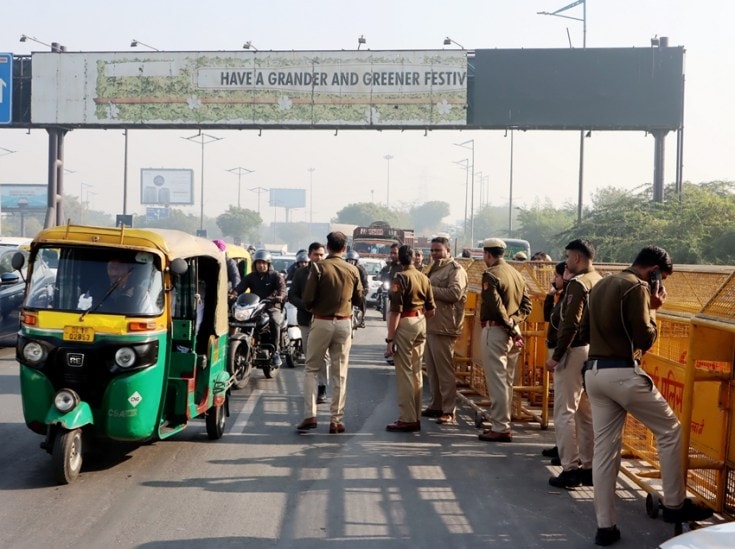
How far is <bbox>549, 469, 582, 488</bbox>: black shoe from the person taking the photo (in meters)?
7.88

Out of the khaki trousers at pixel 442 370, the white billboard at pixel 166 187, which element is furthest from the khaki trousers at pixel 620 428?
the white billboard at pixel 166 187

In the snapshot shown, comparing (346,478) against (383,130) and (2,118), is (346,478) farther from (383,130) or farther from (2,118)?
(2,118)

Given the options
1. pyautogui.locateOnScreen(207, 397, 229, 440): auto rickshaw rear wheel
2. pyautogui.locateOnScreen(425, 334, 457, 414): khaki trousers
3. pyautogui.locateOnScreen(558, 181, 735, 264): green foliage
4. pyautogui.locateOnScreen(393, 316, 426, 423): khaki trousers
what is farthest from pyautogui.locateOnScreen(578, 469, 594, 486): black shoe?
pyautogui.locateOnScreen(558, 181, 735, 264): green foliage

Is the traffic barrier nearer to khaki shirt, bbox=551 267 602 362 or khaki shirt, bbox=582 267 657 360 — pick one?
khaki shirt, bbox=582 267 657 360

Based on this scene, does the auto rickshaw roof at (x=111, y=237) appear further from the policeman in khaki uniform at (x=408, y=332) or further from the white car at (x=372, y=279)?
the white car at (x=372, y=279)

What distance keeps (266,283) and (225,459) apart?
5299 mm

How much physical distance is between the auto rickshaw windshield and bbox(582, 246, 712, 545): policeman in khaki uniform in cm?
349

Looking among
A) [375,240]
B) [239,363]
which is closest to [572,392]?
[239,363]

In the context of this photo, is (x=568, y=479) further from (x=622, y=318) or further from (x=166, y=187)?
(x=166, y=187)

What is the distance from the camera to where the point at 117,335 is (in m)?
7.67

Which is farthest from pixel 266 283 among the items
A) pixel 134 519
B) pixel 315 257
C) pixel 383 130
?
pixel 383 130

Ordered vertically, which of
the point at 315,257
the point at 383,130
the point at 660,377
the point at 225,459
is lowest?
the point at 225,459

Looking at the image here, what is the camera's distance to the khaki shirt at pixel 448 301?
35.9 feet

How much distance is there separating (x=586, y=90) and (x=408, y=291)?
2513cm
